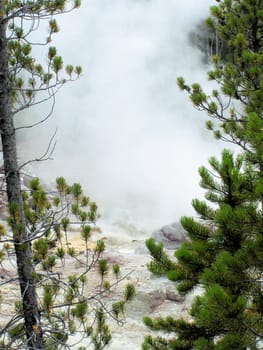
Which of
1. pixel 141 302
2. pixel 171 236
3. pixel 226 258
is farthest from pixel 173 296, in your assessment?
pixel 226 258

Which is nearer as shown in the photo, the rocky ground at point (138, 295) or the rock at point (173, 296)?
the rocky ground at point (138, 295)

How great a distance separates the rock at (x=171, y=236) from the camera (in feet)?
48.2

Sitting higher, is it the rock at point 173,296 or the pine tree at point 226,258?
the pine tree at point 226,258

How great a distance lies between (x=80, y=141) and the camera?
973 inches

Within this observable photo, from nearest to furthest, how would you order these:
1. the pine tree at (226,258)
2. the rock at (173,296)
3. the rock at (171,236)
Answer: the pine tree at (226,258)
the rock at (173,296)
the rock at (171,236)

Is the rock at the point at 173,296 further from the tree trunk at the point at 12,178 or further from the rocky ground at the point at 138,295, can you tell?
the tree trunk at the point at 12,178

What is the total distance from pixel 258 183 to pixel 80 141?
21.4 m

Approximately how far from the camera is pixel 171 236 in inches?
586

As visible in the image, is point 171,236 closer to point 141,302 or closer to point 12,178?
point 141,302

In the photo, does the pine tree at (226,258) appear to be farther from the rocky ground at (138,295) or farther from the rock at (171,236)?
the rock at (171,236)

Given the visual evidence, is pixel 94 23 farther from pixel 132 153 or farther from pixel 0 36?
pixel 0 36

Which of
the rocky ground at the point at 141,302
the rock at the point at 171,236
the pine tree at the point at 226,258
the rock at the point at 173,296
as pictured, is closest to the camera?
the pine tree at the point at 226,258

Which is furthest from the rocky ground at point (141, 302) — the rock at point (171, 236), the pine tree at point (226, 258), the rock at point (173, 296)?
the pine tree at point (226, 258)

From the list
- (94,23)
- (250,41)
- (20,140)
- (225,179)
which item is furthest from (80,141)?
(225,179)
